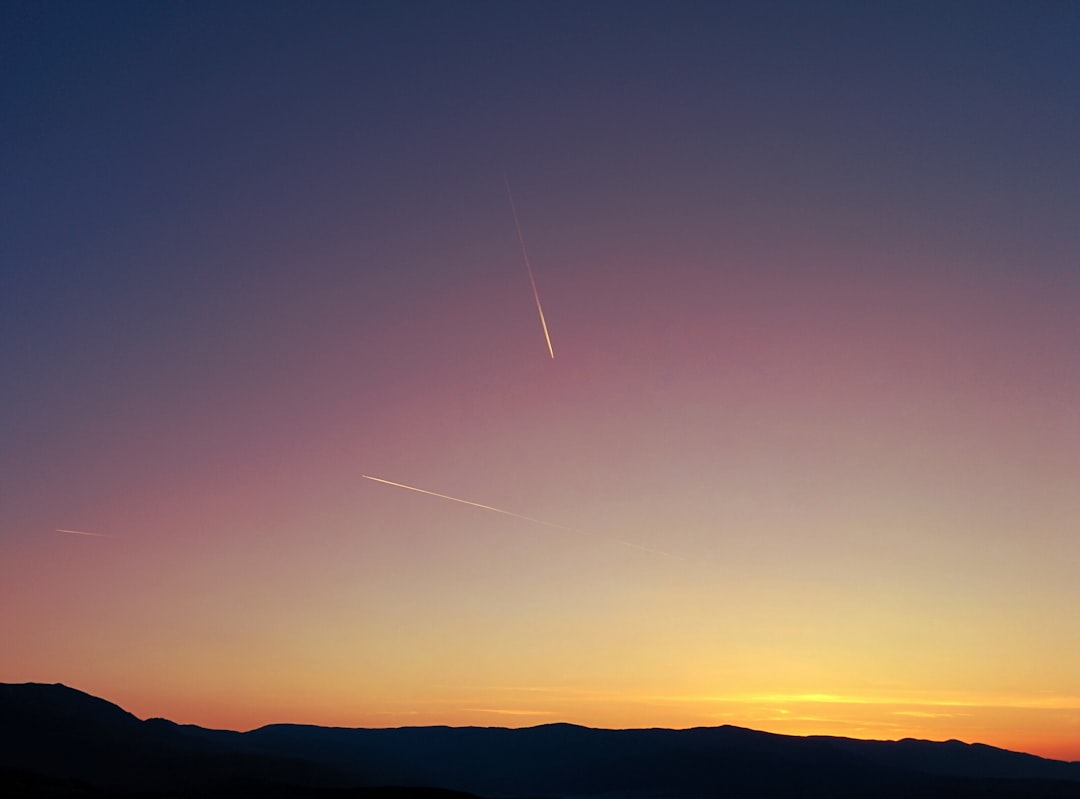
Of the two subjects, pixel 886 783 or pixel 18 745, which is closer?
pixel 18 745

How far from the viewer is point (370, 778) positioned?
15450 centimetres

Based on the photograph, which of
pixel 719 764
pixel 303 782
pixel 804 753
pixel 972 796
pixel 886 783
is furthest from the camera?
pixel 804 753

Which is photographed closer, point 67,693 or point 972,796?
point 67,693

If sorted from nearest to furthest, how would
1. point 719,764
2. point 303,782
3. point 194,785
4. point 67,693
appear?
point 194,785 < point 303,782 < point 67,693 < point 719,764

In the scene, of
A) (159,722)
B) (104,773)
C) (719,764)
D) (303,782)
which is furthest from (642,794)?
(104,773)

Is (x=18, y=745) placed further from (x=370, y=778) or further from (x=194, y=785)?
(x=370, y=778)

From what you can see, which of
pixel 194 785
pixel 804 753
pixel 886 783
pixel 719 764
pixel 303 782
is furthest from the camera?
pixel 804 753

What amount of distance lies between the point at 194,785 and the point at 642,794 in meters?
88.5

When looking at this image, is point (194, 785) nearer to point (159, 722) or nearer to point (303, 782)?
point (303, 782)

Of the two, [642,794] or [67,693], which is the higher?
[67,693]

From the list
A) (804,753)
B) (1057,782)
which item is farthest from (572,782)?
(1057,782)

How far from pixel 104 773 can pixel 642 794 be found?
9544cm

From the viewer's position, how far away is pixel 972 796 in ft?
497

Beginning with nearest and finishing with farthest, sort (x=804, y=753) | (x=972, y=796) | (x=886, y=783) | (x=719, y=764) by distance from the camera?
(x=972, y=796)
(x=886, y=783)
(x=719, y=764)
(x=804, y=753)
